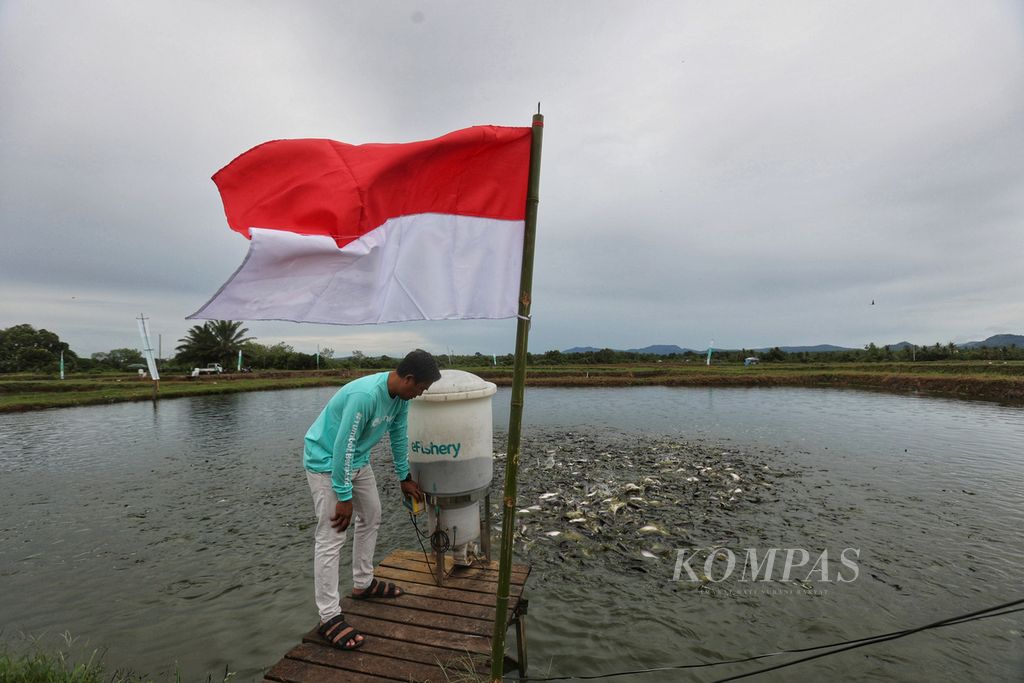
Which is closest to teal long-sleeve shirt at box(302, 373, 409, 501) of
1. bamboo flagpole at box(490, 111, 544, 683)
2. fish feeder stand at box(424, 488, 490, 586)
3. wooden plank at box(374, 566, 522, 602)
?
fish feeder stand at box(424, 488, 490, 586)

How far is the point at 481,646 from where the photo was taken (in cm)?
426

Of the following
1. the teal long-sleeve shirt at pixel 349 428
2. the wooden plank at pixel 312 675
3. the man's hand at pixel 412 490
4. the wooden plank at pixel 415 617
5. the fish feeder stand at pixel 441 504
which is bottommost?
the wooden plank at pixel 312 675

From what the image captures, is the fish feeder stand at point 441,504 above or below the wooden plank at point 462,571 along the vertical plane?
above

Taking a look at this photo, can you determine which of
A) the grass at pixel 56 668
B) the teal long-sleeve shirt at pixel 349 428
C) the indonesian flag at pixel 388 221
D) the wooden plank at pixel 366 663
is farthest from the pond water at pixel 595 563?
the indonesian flag at pixel 388 221

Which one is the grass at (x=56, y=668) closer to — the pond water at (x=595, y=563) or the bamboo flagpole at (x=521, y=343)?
the pond water at (x=595, y=563)

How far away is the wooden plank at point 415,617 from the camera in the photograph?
453 cm

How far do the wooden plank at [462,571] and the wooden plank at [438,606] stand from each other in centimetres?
55

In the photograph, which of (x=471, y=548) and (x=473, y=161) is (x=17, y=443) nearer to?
(x=471, y=548)

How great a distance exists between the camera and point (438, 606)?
193 inches

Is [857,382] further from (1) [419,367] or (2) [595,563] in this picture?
(1) [419,367]

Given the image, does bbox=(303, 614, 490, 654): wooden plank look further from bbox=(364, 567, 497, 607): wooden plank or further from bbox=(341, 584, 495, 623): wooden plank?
bbox=(364, 567, 497, 607): wooden plank

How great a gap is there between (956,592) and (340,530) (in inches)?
361

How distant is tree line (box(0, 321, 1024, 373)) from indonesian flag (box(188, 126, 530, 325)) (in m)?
50.8

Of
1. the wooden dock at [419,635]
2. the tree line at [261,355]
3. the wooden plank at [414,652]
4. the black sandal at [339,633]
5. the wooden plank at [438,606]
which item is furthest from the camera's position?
the tree line at [261,355]
